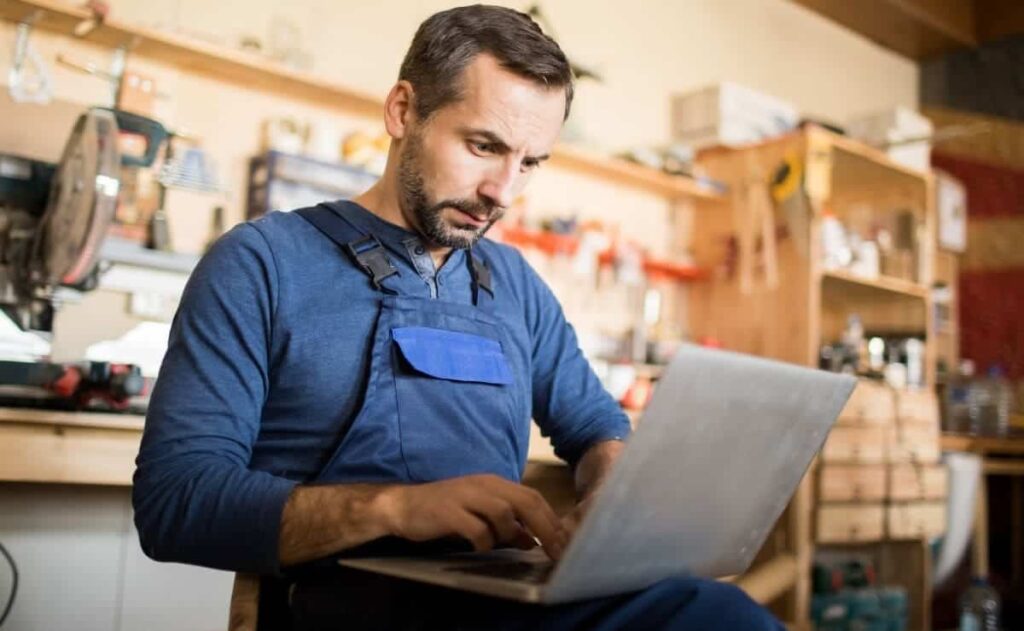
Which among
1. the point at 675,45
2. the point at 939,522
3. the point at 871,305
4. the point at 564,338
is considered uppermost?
the point at 675,45

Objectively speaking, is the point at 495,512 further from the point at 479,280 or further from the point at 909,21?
the point at 909,21

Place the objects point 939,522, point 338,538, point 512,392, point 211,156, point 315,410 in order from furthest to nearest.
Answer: point 939,522, point 211,156, point 512,392, point 315,410, point 338,538

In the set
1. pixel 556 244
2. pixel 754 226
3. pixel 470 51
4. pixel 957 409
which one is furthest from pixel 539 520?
pixel 957 409

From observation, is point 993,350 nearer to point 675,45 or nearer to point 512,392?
point 675,45

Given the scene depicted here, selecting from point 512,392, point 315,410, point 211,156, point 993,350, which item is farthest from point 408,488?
point 993,350

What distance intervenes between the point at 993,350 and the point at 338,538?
177 inches

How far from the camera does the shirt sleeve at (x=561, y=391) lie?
1.41 m

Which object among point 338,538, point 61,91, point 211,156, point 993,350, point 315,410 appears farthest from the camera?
point 993,350

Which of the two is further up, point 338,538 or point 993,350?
point 993,350

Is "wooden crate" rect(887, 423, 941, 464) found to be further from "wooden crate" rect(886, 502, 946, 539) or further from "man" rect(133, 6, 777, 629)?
"man" rect(133, 6, 777, 629)

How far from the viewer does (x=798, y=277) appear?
339 centimetres

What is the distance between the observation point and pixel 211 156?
247cm

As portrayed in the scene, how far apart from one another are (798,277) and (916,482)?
83cm

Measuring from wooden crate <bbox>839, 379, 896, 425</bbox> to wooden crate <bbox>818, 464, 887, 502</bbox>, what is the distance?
152 mm
